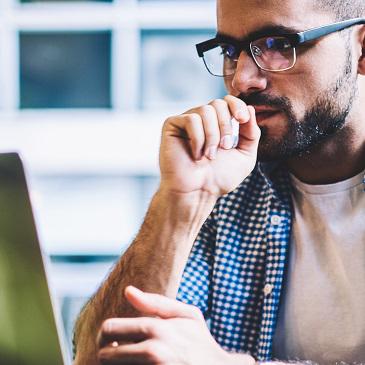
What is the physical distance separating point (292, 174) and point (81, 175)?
2.21 m

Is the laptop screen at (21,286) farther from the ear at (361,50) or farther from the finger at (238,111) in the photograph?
the ear at (361,50)

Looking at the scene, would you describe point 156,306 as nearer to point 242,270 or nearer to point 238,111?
point 238,111

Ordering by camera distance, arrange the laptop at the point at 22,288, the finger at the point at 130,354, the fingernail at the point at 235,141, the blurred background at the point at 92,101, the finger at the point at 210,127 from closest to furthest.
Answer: the laptop at the point at 22,288
the finger at the point at 130,354
the finger at the point at 210,127
the fingernail at the point at 235,141
the blurred background at the point at 92,101

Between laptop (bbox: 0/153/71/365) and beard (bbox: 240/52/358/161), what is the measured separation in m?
0.86

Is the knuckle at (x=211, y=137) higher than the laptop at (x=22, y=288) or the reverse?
higher

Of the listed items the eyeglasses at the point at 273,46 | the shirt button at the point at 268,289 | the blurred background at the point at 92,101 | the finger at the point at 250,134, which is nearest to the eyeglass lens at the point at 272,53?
the eyeglasses at the point at 273,46

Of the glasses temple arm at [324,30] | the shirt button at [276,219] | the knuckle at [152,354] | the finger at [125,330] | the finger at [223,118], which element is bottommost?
the knuckle at [152,354]

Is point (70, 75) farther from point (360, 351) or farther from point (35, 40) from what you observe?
point (360, 351)

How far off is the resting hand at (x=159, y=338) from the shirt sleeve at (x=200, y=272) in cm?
54

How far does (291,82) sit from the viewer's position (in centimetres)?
155

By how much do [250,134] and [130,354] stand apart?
1.88 feet

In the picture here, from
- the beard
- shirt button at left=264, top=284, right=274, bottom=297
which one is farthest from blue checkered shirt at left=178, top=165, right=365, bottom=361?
the beard

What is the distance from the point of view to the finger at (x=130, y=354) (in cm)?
90

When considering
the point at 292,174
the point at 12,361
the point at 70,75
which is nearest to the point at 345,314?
the point at 292,174
